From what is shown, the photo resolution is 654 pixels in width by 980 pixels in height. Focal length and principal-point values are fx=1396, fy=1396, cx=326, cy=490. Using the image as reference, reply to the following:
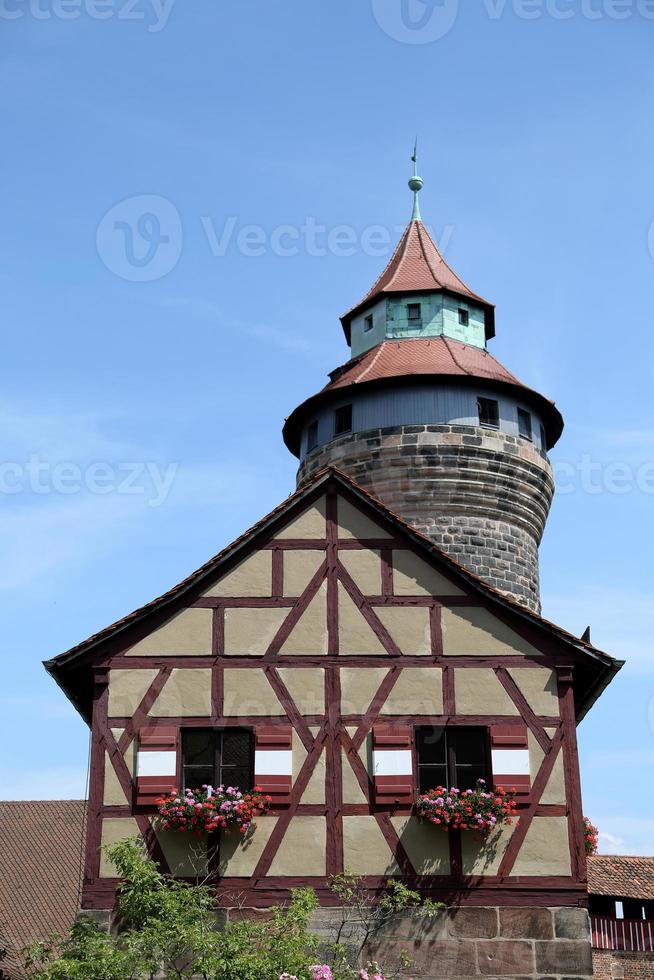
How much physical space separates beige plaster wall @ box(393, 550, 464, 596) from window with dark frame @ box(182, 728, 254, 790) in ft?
7.48

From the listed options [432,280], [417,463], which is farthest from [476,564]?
[432,280]

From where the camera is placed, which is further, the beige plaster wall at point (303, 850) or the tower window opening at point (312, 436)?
the tower window opening at point (312, 436)

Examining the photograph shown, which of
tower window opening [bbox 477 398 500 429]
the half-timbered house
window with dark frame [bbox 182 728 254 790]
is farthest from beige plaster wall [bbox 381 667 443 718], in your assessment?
tower window opening [bbox 477 398 500 429]

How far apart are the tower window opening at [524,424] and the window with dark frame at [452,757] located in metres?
9.12

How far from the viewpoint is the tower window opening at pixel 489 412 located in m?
22.4

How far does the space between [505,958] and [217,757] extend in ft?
11.4

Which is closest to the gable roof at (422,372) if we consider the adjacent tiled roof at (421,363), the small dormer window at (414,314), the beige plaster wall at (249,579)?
the adjacent tiled roof at (421,363)

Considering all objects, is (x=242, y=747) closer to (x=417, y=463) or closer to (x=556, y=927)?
(x=556, y=927)

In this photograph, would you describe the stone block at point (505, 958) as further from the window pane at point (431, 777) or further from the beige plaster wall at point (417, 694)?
the beige plaster wall at point (417, 694)

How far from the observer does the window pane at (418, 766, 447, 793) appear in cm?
1431

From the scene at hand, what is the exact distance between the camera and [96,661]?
48.0ft

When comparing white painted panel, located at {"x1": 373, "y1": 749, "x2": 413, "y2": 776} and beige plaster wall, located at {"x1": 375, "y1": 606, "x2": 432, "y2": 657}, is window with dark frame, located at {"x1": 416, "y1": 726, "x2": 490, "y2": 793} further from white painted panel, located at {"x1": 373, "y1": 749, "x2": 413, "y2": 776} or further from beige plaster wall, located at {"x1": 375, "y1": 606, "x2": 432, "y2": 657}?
beige plaster wall, located at {"x1": 375, "y1": 606, "x2": 432, "y2": 657}

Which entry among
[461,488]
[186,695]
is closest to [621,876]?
[461,488]

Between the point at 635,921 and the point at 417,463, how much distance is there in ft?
56.3
